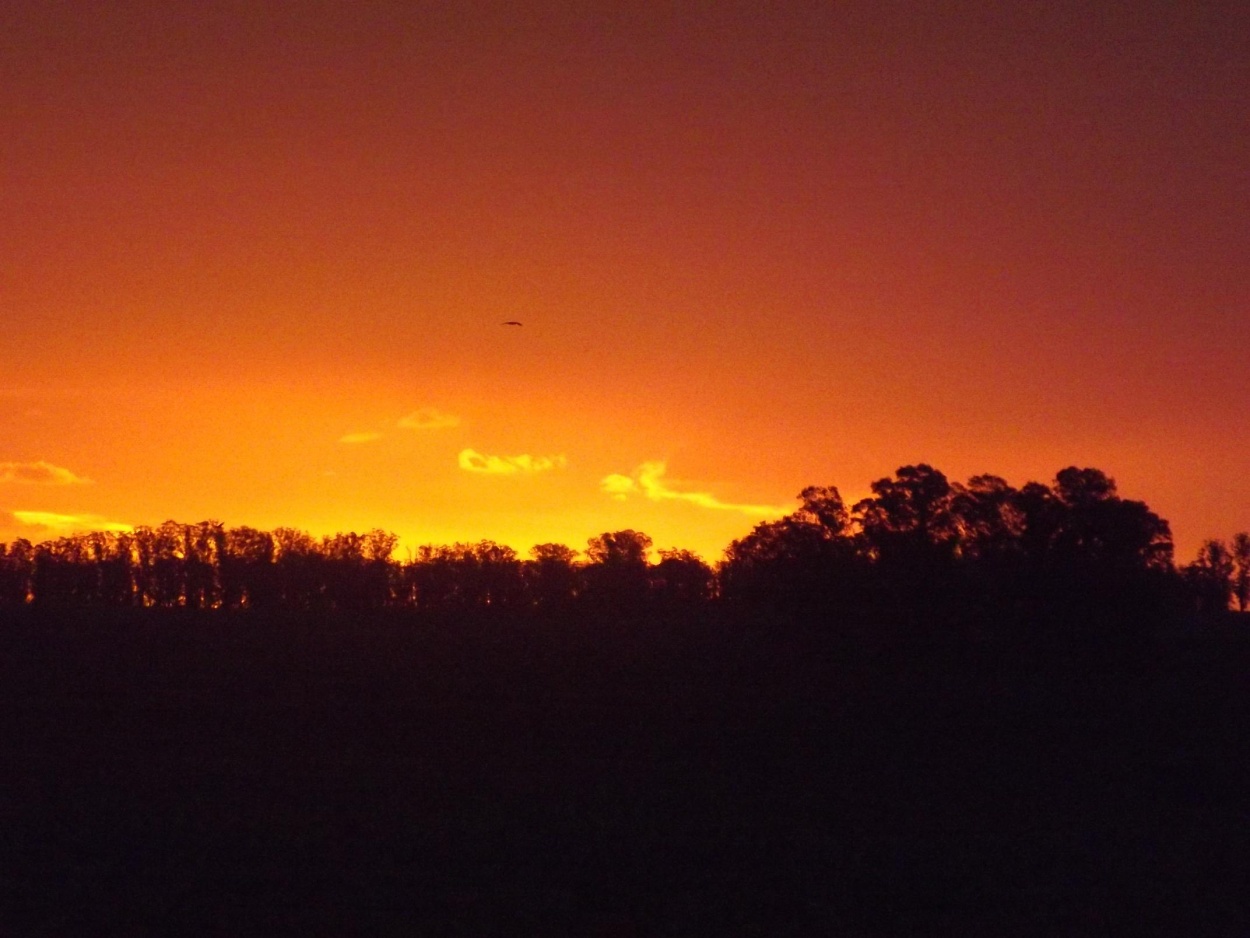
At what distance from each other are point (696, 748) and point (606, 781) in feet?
26.2

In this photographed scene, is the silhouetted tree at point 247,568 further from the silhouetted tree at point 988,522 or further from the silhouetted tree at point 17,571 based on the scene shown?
the silhouetted tree at point 988,522

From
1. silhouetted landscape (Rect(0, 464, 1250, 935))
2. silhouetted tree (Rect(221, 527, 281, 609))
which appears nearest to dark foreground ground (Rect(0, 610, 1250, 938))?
silhouetted landscape (Rect(0, 464, 1250, 935))

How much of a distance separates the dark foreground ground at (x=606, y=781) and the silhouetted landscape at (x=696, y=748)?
19cm

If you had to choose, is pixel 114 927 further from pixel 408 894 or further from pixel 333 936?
pixel 408 894

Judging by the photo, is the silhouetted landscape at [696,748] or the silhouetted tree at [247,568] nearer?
the silhouetted landscape at [696,748]

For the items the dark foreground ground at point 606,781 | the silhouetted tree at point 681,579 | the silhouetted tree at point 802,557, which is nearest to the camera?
the dark foreground ground at point 606,781

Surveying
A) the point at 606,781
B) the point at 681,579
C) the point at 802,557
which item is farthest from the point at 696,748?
the point at 681,579

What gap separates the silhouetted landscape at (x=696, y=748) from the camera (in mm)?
32594

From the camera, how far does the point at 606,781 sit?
4769 cm

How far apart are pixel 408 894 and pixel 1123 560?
5462cm

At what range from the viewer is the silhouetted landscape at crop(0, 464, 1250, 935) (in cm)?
3259

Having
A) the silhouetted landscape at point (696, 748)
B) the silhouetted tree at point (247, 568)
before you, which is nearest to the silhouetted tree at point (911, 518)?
the silhouetted landscape at point (696, 748)

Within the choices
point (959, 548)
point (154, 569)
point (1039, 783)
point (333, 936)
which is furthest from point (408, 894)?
point (154, 569)

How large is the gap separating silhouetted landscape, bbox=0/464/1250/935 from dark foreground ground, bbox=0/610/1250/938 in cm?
19
